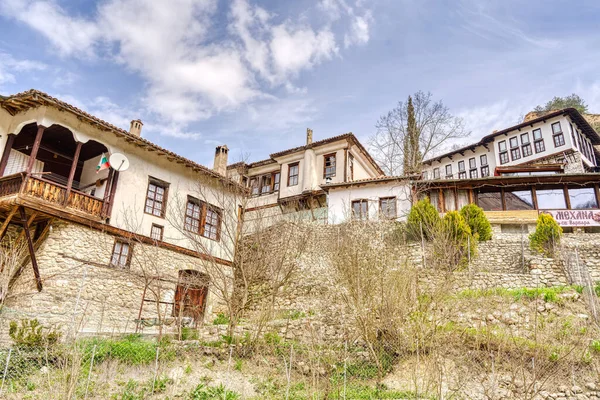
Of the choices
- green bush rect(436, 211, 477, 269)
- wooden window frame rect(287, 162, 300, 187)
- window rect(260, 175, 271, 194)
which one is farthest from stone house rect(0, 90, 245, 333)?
window rect(260, 175, 271, 194)

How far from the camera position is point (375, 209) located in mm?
20016

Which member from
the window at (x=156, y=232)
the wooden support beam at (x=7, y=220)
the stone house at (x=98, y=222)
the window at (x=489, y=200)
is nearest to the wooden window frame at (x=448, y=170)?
the window at (x=489, y=200)

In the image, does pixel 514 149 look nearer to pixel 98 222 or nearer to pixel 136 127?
pixel 136 127

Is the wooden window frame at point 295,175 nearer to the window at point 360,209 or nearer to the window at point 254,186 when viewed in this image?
the window at point 254,186

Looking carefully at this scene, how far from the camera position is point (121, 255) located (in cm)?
1348

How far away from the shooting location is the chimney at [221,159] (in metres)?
19.8

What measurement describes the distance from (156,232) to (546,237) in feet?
46.3

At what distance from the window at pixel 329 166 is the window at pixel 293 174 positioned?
1592 millimetres

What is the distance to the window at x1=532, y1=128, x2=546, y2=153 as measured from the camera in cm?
A: 2675

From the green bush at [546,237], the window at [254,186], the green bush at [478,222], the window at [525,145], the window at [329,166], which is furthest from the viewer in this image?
the window at [525,145]

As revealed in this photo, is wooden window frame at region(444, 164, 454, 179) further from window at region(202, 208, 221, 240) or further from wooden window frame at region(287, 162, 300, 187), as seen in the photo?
window at region(202, 208, 221, 240)

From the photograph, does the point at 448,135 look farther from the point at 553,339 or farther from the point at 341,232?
the point at 553,339

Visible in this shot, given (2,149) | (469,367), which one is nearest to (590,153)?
(469,367)

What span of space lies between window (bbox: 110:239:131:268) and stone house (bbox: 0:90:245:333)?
3 centimetres
